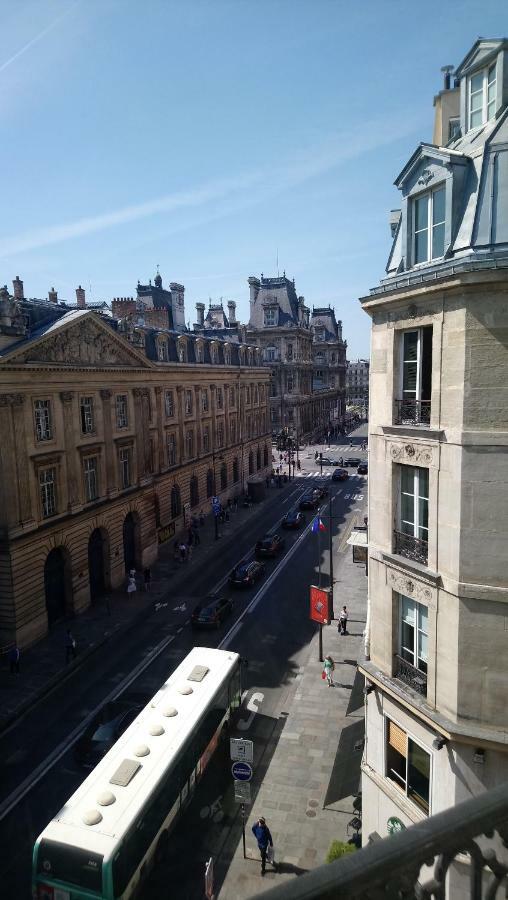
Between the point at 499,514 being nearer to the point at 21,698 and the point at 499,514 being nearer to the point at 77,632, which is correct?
the point at 21,698

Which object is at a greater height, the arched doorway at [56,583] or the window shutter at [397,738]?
the window shutter at [397,738]

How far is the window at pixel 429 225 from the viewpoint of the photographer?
1242 centimetres

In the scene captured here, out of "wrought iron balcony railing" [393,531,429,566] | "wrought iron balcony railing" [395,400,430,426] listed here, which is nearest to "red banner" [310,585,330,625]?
"wrought iron balcony railing" [393,531,429,566]

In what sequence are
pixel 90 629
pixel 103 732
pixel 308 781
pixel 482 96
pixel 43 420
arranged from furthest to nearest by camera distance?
pixel 90 629, pixel 43 420, pixel 103 732, pixel 308 781, pixel 482 96

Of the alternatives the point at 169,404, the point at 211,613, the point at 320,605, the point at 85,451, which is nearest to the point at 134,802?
the point at 320,605

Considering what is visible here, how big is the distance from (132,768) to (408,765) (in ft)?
22.9

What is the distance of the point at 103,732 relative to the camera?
67.3ft

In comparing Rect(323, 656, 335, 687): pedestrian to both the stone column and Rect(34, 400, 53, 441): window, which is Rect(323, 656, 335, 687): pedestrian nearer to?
the stone column

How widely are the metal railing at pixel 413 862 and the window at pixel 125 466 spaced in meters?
36.7

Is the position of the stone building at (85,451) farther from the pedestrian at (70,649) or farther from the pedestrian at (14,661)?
Result: the pedestrian at (70,649)

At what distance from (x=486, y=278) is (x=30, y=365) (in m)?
24.7

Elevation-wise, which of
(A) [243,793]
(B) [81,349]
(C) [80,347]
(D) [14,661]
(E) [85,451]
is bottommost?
(D) [14,661]

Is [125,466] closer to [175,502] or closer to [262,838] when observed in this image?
[175,502]

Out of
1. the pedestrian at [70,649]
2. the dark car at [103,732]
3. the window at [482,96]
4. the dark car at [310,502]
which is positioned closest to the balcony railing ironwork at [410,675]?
the dark car at [103,732]
